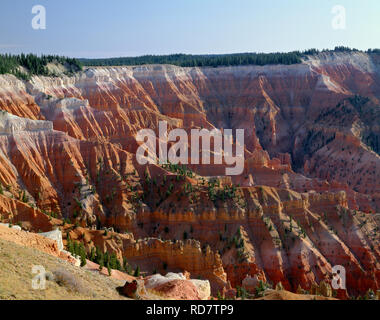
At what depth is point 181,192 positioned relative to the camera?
216 ft

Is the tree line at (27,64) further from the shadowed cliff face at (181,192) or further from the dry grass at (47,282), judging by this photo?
the dry grass at (47,282)

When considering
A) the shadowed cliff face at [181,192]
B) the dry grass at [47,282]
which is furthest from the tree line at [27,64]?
the dry grass at [47,282]

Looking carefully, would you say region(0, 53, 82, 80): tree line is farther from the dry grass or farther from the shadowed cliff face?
the dry grass

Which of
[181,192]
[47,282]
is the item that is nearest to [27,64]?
[181,192]

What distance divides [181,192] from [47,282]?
42.1 meters

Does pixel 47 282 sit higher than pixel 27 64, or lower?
lower

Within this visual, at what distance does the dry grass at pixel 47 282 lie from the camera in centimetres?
2233

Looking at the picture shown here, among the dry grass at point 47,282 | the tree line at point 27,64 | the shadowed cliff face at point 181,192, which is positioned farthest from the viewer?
the tree line at point 27,64

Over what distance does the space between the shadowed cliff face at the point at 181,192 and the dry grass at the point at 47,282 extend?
78.8 feet

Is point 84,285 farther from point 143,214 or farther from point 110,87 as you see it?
point 110,87

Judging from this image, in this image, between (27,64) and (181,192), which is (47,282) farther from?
(27,64)

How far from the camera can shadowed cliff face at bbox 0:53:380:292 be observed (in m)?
61.1

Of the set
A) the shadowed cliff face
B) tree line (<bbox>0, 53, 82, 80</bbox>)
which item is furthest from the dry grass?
tree line (<bbox>0, 53, 82, 80</bbox>)

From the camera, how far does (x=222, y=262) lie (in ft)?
194
